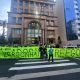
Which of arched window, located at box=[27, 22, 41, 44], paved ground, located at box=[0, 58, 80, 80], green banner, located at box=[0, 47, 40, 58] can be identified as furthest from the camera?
arched window, located at box=[27, 22, 41, 44]

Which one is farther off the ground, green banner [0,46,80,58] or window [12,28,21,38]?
window [12,28,21,38]

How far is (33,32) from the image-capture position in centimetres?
4178

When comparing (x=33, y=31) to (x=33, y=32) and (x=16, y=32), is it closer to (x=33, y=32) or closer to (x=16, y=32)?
(x=33, y=32)

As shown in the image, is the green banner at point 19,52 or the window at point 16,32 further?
the window at point 16,32

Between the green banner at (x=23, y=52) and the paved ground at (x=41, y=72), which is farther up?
the green banner at (x=23, y=52)

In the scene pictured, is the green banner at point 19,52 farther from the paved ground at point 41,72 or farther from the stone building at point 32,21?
the stone building at point 32,21

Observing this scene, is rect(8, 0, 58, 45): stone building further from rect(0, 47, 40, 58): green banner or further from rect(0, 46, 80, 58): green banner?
rect(0, 47, 40, 58): green banner

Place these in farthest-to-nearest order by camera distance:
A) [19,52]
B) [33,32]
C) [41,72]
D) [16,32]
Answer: [33,32] → [16,32] → [19,52] → [41,72]

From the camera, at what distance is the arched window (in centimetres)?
3997

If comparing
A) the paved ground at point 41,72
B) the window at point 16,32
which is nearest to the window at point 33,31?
the window at point 16,32

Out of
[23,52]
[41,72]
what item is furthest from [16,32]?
[41,72]

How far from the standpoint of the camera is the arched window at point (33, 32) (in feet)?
131

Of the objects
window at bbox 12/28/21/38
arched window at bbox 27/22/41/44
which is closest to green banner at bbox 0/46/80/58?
arched window at bbox 27/22/41/44

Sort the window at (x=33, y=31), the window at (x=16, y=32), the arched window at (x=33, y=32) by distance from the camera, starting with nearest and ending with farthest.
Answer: the window at (x=16, y=32), the arched window at (x=33, y=32), the window at (x=33, y=31)
